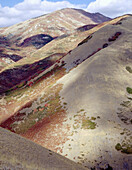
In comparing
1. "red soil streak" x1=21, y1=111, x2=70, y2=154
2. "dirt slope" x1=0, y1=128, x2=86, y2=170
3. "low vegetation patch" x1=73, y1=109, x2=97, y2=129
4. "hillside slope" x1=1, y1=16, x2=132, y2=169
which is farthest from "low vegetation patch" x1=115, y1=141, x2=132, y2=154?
"dirt slope" x1=0, y1=128, x2=86, y2=170

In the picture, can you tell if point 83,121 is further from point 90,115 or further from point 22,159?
point 22,159

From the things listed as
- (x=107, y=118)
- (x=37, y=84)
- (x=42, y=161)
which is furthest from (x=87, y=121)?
(x=37, y=84)

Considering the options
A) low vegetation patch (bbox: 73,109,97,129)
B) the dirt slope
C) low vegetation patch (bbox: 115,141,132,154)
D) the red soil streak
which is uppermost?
the dirt slope

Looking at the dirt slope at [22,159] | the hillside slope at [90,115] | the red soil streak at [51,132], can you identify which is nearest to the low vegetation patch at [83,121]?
the hillside slope at [90,115]

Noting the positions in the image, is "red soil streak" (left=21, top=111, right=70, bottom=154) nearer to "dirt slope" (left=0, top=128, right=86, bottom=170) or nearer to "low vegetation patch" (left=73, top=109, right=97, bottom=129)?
"low vegetation patch" (left=73, top=109, right=97, bottom=129)

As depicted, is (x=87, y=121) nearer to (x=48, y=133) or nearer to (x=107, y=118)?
(x=107, y=118)

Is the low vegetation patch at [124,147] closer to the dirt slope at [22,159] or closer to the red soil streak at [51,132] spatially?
the red soil streak at [51,132]

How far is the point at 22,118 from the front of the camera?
33656 mm

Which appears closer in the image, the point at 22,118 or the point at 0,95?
the point at 22,118

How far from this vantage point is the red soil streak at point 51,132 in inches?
811

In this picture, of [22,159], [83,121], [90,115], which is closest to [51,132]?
[83,121]

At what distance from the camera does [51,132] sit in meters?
23.2

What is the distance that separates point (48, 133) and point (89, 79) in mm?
17659

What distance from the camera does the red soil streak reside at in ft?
67.6
